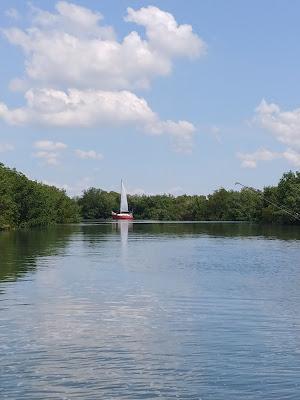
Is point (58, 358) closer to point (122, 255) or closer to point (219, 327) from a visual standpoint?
point (219, 327)

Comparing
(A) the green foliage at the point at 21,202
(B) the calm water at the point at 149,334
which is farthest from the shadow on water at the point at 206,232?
(B) the calm water at the point at 149,334

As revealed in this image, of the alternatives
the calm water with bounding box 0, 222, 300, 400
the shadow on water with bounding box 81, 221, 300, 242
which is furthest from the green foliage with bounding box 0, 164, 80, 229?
the calm water with bounding box 0, 222, 300, 400

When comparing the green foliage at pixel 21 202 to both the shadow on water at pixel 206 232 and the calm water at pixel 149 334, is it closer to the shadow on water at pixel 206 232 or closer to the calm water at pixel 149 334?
the shadow on water at pixel 206 232

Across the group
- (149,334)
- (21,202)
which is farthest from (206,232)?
(149,334)

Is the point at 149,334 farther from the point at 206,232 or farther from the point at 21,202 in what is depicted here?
the point at 21,202

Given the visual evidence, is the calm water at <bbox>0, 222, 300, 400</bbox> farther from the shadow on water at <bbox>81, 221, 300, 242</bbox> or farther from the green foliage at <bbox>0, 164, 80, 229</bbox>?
the green foliage at <bbox>0, 164, 80, 229</bbox>

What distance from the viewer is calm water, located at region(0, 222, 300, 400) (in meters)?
15.3

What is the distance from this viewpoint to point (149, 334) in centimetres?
2128

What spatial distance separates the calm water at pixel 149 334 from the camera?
15305 mm

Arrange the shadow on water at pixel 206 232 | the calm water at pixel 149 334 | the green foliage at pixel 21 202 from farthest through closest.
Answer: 1. the green foliage at pixel 21 202
2. the shadow on water at pixel 206 232
3. the calm water at pixel 149 334

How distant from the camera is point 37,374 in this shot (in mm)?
16234

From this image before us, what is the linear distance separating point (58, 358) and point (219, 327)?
7.13 metres

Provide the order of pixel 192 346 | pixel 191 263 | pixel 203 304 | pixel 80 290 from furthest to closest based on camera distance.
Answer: pixel 191 263, pixel 80 290, pixel 203 304, pixel 192 346

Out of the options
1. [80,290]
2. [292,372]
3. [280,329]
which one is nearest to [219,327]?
[280,329]
